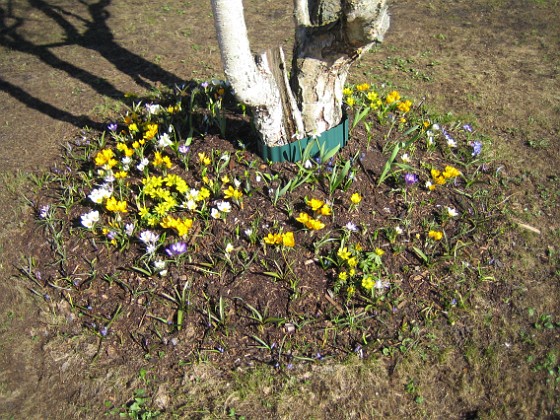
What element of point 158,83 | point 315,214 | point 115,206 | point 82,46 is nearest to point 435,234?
point 315,214

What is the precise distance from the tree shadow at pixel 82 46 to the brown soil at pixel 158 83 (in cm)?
2

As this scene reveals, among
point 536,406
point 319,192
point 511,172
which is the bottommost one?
point 536,406

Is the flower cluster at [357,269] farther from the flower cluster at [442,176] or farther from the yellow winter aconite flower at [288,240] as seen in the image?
the flower cluster at [442,176]

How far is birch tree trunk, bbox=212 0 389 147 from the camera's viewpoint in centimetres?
248

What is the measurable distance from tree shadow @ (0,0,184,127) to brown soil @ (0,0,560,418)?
23 mm

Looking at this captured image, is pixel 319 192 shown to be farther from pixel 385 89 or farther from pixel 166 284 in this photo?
pixel 385 89

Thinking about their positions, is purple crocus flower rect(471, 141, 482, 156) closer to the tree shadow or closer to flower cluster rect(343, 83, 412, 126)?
flower cluster rect(343, 83, 412, 126)

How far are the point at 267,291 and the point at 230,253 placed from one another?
0.36 meters

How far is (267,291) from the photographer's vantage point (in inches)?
108

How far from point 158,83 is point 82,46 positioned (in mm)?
1634

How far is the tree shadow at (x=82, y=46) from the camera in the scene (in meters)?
4.63

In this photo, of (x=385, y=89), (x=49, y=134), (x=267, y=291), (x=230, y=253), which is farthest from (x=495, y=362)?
(x=49, y=134)

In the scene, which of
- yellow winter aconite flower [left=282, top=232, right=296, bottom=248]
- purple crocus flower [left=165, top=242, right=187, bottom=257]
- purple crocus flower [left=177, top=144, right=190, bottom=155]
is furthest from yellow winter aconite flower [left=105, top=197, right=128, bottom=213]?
yellow winter aconite flower [left=282, top=232, right=296, bottom=248]

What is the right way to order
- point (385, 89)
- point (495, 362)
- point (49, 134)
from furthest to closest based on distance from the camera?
point (385, 89) → point (49, 134) → point (495, 362)
